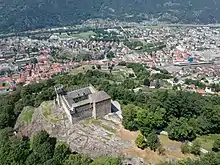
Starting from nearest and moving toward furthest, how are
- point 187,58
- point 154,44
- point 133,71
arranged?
1. point 133,71
2. point 187,58
3. point 154,44

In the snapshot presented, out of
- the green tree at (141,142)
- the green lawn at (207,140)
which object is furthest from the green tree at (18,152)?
the green lawn at (207,140)

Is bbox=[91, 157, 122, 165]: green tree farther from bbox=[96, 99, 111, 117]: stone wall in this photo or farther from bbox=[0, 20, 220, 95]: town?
bbox=[0, 20, 220, 95]: town

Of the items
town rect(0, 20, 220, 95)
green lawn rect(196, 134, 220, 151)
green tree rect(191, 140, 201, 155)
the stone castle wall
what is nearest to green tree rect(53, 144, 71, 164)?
the stone castle wall

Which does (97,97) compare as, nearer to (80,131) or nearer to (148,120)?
(80,131)

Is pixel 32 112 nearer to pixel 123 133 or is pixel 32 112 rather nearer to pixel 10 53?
pixel 123 133

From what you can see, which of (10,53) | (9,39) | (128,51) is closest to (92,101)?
(128,51)

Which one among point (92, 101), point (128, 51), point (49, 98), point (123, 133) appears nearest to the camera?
point (123, 133)
